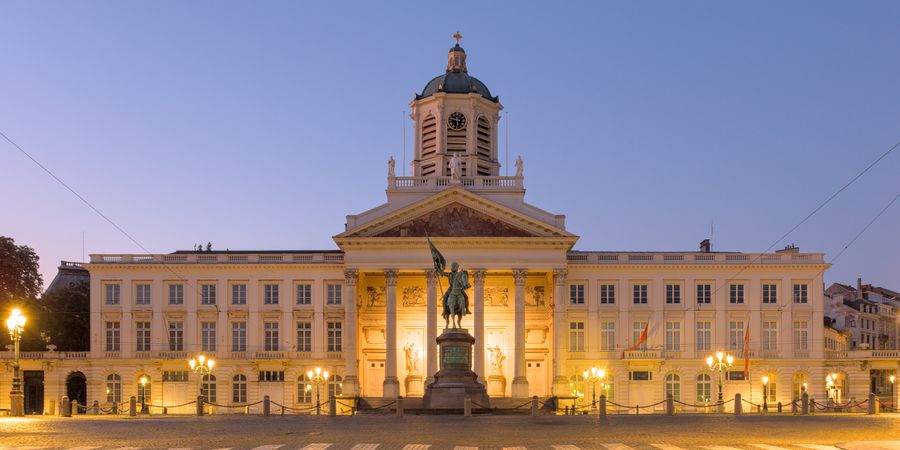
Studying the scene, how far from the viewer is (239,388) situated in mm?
84000

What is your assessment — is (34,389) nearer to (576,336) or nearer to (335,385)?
(335,385)

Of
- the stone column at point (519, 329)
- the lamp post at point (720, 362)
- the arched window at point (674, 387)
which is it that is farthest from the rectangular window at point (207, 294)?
the lamp post at point (720, 362)

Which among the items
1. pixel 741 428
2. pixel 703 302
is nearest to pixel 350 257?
pixel 703 302

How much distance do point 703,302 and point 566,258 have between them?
11.2 metres

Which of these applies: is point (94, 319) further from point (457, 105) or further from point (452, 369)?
point (452, 369)

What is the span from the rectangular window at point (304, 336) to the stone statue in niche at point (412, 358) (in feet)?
23.3

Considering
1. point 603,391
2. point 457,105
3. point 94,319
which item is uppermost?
point 457,105

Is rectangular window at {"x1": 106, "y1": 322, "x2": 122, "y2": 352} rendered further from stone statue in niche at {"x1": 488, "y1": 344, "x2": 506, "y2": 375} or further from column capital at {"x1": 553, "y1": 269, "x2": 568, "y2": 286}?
Result: column capital at {"x1": 553, "y1": 269, "x2": 568, "y2": 286}

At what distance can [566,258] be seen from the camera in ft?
268

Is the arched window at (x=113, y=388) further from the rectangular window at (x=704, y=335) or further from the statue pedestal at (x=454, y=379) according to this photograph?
the rectangular window at (x=704, y=335)

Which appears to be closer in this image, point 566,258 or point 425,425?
point 425,425

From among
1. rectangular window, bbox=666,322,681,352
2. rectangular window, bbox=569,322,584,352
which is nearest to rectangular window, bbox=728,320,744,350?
rectangular window, bbox=666,322,681,352

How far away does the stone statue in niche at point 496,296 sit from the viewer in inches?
3354

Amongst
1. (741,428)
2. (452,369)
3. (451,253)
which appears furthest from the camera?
(451,253)
